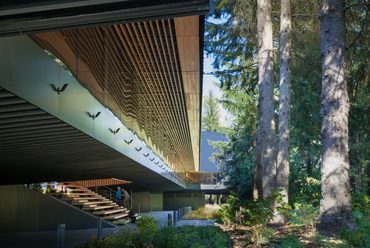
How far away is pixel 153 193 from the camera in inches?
2060

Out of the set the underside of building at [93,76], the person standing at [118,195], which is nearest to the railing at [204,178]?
the person standing at [118,195]

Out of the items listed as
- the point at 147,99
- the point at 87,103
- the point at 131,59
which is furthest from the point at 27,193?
the point at 87,103

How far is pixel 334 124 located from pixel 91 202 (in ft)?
59.8

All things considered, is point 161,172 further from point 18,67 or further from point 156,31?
point 18,67

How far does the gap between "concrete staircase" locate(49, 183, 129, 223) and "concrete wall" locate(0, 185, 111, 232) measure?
77 centimetres

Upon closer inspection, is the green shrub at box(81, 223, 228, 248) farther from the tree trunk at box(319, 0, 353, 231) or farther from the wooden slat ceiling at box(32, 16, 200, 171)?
the wooden slat ceiling at box(32, 16, 200, 171)

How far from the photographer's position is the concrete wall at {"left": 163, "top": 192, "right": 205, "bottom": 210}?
58037 millimetres

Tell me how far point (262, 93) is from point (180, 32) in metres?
7.43

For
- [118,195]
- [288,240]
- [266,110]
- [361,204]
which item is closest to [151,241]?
[288,240]

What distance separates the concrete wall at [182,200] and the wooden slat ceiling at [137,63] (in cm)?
4252

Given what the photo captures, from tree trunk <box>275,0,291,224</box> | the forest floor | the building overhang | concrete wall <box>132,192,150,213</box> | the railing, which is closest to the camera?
the building overhang

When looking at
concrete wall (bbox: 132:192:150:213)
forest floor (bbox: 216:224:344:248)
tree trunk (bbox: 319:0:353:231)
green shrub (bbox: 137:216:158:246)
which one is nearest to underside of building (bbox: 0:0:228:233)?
green shrub (bbox: 137:216:158:246)

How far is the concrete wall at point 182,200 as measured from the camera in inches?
2285

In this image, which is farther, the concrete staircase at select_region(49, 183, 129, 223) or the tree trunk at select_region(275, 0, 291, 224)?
the concrete staircase at select_region(49, 183, 129, 223)
